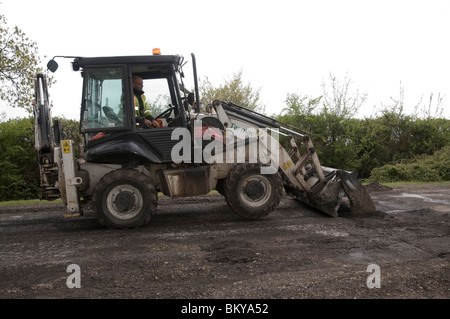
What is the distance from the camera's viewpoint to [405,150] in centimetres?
1456

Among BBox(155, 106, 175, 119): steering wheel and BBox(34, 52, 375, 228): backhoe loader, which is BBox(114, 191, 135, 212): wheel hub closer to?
BBox(34, 52, 375, 228): backhoe loader

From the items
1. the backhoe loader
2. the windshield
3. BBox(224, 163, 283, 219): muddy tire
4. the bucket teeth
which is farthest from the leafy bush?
the bucket teeth

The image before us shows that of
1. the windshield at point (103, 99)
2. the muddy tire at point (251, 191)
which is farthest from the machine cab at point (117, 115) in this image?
the muddy tire at point (251, 191)

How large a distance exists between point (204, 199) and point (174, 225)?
7.90 ft

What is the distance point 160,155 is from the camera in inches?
243

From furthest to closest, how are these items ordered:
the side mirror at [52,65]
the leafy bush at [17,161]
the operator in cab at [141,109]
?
the leafy bush at [17,161], the operator in cab at [141,109], the side mirror at [52,65]

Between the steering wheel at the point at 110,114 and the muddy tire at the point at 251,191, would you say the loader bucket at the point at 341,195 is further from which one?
the steering wheel at the point at 110,114

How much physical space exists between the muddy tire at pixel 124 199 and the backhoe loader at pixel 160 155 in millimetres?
16

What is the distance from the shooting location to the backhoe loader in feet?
19.6

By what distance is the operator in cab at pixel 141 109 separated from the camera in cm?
621

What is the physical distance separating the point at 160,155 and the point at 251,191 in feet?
5.36

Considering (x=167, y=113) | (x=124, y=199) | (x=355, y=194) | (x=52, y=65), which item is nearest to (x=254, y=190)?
(x=355, y=194)

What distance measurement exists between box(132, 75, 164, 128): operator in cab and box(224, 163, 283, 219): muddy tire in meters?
1.55
